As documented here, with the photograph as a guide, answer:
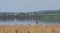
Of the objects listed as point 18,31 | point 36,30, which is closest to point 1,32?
point 18,31

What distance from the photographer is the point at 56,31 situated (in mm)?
12523

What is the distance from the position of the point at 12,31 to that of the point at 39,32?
1336 mm

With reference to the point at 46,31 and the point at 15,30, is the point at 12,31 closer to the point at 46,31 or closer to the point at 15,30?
the point at 15,30

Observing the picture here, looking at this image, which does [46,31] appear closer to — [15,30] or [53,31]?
[53,31]

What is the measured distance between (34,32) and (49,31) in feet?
2.57

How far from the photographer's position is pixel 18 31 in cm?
1241

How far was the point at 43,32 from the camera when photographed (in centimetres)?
1241

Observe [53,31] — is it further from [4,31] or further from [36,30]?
[4,31]

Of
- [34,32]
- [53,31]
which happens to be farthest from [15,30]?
[53,31]

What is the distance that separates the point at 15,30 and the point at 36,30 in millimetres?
1104

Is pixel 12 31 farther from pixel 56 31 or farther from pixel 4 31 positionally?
pixel 56 31

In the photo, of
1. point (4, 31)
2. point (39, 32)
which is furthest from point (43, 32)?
point (4, 31)

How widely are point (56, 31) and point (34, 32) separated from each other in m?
1.10

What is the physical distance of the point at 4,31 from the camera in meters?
12.8
